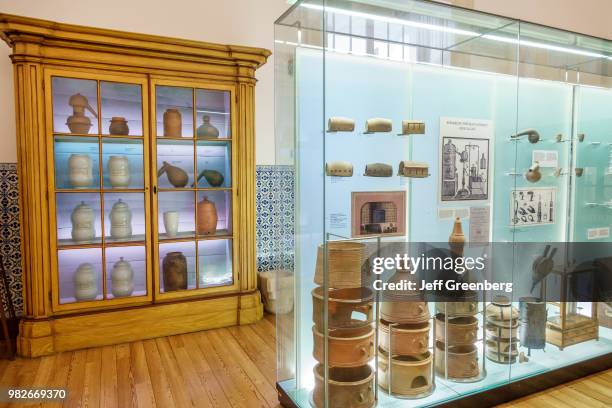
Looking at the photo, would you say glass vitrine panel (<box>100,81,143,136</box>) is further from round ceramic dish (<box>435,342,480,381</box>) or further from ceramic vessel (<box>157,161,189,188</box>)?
round ceramic dish (<box>435,342,480,381</box>)

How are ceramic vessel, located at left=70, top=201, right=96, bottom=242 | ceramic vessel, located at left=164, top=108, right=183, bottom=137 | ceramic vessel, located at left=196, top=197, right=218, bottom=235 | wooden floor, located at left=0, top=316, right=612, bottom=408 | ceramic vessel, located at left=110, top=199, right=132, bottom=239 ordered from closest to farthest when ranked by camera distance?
wooden floor, located at left=0, top=316, right=612, bottom=408
ceramic vessel, located at left=70, top=201, right=96, bottom=242
ceramic vessel, located at left=110, top=199, right=132, bottom=239
ceramic vessel, located at left=164, top=108, right=183, bottom=137
ceramic vessel, located at left=196, top=197, right=218, bottom=235

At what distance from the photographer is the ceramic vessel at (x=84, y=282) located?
296cm

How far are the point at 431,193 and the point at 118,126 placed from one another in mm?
2251

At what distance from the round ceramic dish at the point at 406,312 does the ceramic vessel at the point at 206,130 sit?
6.59 feet

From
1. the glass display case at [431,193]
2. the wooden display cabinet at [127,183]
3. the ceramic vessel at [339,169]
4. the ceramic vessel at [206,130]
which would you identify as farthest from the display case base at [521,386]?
the ceramic vessel at [206,130]

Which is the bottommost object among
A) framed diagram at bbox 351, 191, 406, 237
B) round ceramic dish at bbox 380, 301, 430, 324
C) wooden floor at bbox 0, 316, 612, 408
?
wooden floor at bbox 0, 316, 612, 408

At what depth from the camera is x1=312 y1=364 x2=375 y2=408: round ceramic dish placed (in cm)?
184

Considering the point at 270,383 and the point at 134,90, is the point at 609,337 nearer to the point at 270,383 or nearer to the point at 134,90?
the point at 270,383

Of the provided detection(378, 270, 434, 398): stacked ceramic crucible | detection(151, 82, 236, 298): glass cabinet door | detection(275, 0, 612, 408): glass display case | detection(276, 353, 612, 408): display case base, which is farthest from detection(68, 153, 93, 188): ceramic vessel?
detection(378, 270, 434, 398): stacked ceramic crucible

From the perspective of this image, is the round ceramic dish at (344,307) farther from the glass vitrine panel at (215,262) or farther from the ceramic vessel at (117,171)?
the ceramic vessel at (117,171)

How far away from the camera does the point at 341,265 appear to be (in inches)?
70.4

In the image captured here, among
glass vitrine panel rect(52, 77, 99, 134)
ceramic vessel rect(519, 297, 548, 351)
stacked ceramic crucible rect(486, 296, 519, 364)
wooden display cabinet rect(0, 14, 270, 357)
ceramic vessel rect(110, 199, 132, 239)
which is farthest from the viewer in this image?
ceramic vessel rect(110, 199, 132, 239)

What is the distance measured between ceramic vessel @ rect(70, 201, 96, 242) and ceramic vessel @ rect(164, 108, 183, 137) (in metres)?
0.78

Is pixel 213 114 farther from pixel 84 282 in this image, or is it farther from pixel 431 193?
pixel 431 193
